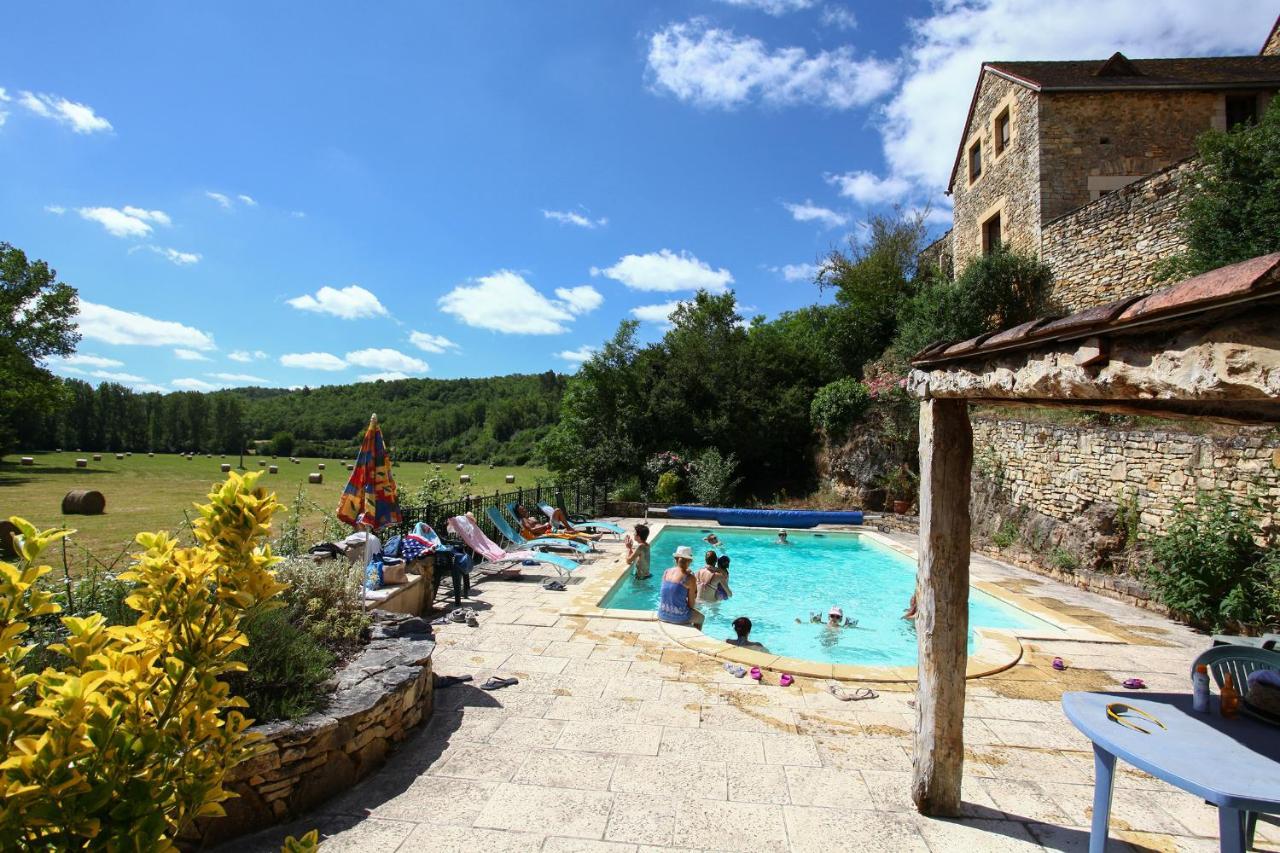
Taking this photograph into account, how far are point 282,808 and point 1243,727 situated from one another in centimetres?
481

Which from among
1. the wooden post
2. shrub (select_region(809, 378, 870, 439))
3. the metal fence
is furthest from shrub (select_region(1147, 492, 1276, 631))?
shrub (select_region(809, 378, 870, 439))

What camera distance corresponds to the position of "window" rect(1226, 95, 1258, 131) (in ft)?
50.9

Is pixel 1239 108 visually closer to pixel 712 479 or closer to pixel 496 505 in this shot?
pixel 712 479

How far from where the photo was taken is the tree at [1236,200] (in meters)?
10.4

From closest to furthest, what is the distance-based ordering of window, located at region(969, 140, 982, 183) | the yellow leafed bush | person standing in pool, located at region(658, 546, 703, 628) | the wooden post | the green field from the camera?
the yellow leafed bush → the wooden post → person standing in pool, located at region(658, 546, 703, 628) → the green field → window, located at region(969, 140, 982, 183)

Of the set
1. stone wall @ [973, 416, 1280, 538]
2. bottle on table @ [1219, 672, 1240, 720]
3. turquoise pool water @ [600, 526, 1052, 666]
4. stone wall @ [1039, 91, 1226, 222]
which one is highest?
stone wall @ [1039, 91, 1226, 222]

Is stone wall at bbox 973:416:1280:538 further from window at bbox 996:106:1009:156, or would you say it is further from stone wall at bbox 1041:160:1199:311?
window at bbox 996:106:1009:156

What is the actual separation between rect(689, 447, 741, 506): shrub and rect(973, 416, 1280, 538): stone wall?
22.5ft

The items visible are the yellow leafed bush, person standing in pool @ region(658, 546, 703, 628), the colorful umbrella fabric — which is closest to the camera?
the yellow leafed bush

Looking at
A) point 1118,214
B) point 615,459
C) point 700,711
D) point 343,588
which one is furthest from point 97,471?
point 1118,214

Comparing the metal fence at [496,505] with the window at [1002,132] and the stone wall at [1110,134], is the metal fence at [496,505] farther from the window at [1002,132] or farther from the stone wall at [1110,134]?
the window at [1002,132]

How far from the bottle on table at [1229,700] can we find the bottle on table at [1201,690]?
6 cm

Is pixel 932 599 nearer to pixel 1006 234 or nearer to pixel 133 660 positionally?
pixel 133 660

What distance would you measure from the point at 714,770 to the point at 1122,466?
29.3 ft
